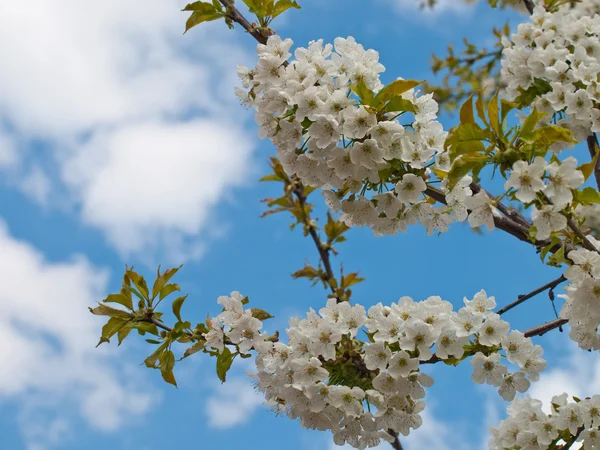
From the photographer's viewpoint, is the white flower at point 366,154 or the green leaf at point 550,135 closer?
Result: the green leaf at point 550,135

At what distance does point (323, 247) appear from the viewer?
3824 millimetres

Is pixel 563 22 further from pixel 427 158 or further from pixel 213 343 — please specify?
pixel 213 343

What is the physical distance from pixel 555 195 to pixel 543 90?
1.39m

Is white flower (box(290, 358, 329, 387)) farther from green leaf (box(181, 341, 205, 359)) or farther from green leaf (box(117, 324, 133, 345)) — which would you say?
green leaf (box(117, 324, 133, 345))

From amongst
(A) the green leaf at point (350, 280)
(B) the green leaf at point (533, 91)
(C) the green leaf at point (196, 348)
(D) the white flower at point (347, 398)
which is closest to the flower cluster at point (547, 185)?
(D) the white flower at point (347, 398)

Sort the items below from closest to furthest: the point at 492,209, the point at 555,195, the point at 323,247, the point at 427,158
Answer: the point at 555,195
the point at 492,209
the point at 427,158
the point at 323,247

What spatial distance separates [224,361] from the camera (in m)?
2.24

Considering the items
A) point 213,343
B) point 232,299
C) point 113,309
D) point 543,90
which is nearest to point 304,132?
point 232,299

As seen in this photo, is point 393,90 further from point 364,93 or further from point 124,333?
point 124,333

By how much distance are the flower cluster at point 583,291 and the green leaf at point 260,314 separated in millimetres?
1017

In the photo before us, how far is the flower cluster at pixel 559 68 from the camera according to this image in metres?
2.72

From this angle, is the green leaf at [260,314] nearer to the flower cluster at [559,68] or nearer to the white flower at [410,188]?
the white flower at [410,188]

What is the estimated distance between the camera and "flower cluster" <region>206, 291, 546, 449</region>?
1.98m

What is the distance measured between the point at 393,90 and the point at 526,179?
517 mm
